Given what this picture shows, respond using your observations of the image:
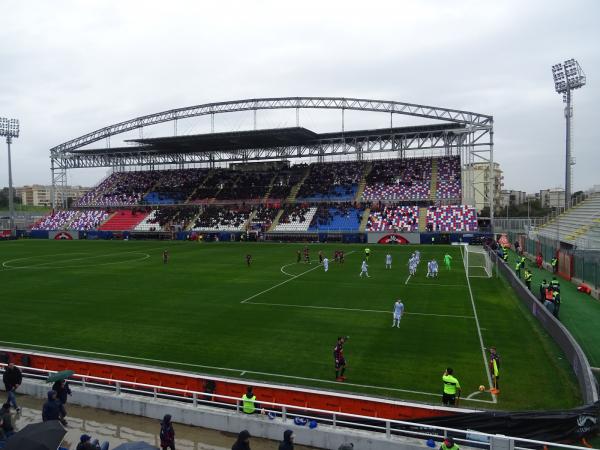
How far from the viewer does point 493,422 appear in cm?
882

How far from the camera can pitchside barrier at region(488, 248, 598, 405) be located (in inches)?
418

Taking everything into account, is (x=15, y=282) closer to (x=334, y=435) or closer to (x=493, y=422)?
(x=334, y=435)

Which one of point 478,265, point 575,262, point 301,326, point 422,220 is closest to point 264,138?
point 422,220

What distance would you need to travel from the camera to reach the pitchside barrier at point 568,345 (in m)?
10.6

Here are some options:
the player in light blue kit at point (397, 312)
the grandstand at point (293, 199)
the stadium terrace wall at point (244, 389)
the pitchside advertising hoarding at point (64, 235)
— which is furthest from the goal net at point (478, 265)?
the pitchside advertising hoarding at point (64, 235)

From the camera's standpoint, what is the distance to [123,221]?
7150 cm

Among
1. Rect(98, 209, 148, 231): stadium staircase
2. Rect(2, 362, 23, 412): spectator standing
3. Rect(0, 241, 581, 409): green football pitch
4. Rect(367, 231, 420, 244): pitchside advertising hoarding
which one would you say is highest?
Rect(98, 209, 148, 231): stadium staircase

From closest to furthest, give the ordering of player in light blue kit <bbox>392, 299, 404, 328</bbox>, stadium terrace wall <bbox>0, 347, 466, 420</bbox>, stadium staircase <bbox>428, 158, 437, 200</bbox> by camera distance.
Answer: stadium terrace wall <bbox>0, 347, 466, 420</bbox> → player in light blue kit <bbox>392, 299, 404, 328</bbox> → stadium staircase <bbox>428, 158, 437, 200</bbox>

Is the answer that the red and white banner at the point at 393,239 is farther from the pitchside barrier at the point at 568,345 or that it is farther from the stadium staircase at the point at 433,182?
the pitchside barrier at the point at 568,345

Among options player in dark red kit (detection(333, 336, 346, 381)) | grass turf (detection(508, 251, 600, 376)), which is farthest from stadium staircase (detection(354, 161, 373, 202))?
player in dark red kit (detection(333, 336, 346, 381))

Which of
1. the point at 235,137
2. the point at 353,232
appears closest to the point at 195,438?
the point at 353,232

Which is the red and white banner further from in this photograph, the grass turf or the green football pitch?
the grass turf

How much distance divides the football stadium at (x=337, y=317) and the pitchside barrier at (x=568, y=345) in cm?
12

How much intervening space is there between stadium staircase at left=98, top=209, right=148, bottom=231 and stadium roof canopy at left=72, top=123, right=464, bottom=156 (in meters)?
11.5
